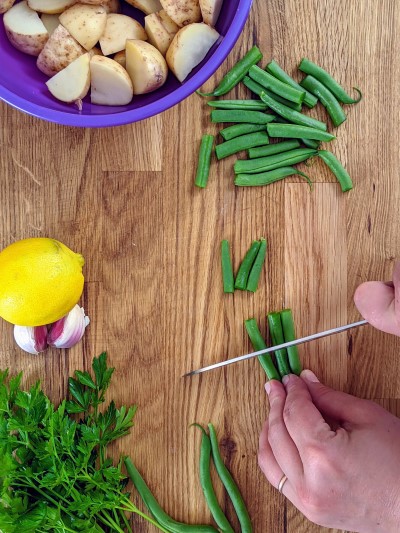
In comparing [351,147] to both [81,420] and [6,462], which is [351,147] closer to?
[81,420]

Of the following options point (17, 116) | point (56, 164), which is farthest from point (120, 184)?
point (17, 116)

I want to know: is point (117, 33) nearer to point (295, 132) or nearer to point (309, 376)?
point (295, 132)

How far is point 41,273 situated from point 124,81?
1.32 feet

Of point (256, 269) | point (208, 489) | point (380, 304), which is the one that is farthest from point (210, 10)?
point (208, 489)

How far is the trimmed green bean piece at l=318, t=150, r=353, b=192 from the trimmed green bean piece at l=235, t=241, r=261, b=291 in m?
0.23

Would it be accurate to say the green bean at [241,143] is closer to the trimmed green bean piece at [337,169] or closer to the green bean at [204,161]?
the green bean at [204,161]

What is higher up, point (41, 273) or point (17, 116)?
point (17, 116)

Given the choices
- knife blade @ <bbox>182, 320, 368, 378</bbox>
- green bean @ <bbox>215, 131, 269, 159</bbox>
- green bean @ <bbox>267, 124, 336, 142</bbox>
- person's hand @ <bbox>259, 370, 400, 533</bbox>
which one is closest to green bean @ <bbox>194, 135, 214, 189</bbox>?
green bean @ <bbox>215, 131, 269, 159</bbox>

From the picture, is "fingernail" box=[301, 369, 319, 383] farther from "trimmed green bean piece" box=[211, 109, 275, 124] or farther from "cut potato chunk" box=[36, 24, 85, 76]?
"cut potato chunk" box=[36, 24, 85, 76]

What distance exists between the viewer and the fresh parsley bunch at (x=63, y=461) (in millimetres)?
1286

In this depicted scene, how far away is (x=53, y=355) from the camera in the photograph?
1.44m

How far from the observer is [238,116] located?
1402 mm

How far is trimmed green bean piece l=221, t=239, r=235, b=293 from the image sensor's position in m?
1.41

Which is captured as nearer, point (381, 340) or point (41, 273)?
point (41, 273)
